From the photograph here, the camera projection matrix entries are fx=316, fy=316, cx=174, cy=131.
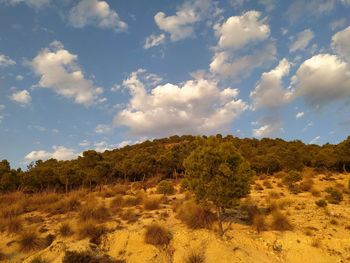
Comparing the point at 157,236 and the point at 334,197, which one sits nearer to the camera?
the point at 157,236

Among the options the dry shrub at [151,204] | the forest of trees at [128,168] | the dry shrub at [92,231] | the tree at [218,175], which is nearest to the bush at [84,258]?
the dry shrub at [92,231]

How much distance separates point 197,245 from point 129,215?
5.57 m

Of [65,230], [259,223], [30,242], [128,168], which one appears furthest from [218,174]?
[128,168]

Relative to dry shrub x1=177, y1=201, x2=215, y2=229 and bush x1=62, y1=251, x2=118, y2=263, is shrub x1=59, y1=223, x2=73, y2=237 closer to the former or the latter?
bush x1=62, y1=251, x2=118, y2=263

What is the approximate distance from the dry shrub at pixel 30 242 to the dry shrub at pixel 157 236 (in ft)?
18.5

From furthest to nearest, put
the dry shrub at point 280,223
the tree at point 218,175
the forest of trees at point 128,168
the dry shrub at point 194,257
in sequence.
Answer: the forest of trees at point 128,168
the dry shrub at point 280,223
the tree at point 218,175
the dry shrub at point 194,257

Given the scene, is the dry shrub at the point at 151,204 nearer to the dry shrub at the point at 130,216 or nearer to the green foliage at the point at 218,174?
the dry shrub at the point at 130,216

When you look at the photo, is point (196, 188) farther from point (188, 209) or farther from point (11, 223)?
point (11, 223)

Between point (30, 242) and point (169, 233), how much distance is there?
7381 millimetres

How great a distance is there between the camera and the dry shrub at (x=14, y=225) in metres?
17.8

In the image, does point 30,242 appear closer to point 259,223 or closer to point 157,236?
point 157,236

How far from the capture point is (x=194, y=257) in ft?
51.1

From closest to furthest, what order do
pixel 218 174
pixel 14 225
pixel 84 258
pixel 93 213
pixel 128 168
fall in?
pixel 84 258 → pixel 218 174 → pixel 14 225 → pixel 93 213 → pixel 128 168

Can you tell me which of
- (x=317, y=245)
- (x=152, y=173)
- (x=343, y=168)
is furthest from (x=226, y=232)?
(x=343, y=168)
